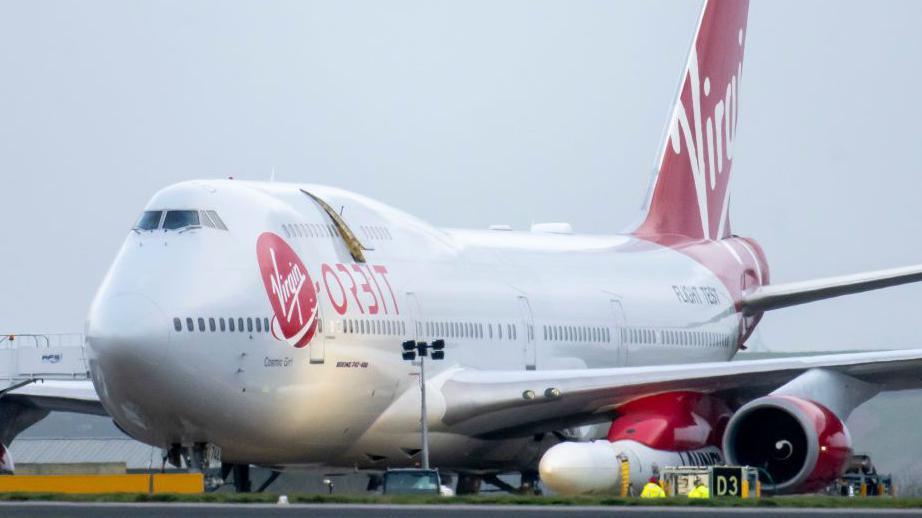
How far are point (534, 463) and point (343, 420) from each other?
6.43 meters

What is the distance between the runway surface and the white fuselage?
4.04 m

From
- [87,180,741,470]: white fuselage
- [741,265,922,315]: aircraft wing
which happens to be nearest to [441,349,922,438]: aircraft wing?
[87,180,741,470]: white fuselage

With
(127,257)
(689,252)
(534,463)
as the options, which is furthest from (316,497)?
(689,252)

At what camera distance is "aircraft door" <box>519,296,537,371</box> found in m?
38.5

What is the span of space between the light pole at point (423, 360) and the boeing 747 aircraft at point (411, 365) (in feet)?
0.79

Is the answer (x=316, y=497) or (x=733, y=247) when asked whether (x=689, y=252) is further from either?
(x=316, y=497)

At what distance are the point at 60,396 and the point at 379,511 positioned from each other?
14.4 meters

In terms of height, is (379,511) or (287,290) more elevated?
(287,290)

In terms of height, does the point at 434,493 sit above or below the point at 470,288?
below

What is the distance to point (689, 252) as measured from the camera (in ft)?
154

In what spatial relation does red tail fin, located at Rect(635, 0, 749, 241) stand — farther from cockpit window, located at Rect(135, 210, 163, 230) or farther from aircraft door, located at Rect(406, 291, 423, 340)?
cockpit window, located at Rect(135, 210, 163, 230)

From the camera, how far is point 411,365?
34.7 meters

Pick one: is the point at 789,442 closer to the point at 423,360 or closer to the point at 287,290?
the point at 423,360

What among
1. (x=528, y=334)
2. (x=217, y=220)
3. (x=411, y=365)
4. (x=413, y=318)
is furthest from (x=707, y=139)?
(x=217, y=220)
